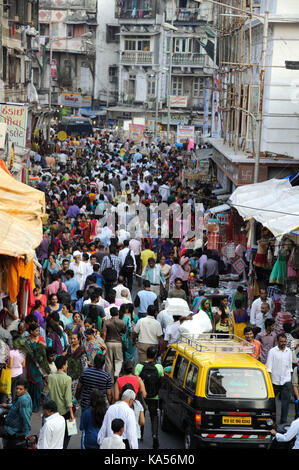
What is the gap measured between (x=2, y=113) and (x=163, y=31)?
5416 centimetres

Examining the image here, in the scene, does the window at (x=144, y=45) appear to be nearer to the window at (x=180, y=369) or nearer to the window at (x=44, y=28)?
the window at (x=44, y=28)

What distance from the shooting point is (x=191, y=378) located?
1085cm

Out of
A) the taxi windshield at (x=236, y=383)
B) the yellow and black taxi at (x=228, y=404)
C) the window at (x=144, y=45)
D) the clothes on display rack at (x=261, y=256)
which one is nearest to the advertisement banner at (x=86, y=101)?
the window at (x=144, y=45)

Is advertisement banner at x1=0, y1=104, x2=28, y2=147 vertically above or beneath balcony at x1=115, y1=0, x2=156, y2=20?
beneath

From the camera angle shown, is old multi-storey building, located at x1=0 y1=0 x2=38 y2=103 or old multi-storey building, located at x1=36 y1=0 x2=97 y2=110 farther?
old multi-storey building, located at x1=36 y1=0 x2=97 y2=110

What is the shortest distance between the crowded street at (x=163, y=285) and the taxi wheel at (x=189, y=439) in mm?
34

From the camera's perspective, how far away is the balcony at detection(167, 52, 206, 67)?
7411 cm

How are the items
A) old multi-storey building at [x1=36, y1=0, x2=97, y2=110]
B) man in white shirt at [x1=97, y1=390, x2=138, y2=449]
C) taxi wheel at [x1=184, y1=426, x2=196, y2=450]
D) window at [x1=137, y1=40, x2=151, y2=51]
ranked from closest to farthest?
man in white shirt at [x1=97, y1=390, x2=138, y2=449]
taxi wheel at [x1=184, y1=426, x2=196, y2=450]
window at [x1=137, y1=40, x2=151, y2=51]
old multi-storey building at [x1=36, y1=0, x2=97, y2=110]

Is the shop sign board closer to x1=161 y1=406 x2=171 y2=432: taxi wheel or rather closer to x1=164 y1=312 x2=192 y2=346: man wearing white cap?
x1=164 y1=312 x2=192 y2=346: man wearing white cap

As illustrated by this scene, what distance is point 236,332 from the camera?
15.5 metres

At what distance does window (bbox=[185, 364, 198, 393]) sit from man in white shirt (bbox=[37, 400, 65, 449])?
6.83 feet

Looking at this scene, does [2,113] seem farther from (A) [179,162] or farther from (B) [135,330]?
(A) [179,162]

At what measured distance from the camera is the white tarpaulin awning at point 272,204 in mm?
16145

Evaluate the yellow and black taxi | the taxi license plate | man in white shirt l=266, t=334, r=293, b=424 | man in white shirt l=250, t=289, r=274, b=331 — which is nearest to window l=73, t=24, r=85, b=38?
man in white shirt l=250, t=289, r=274, b=331
